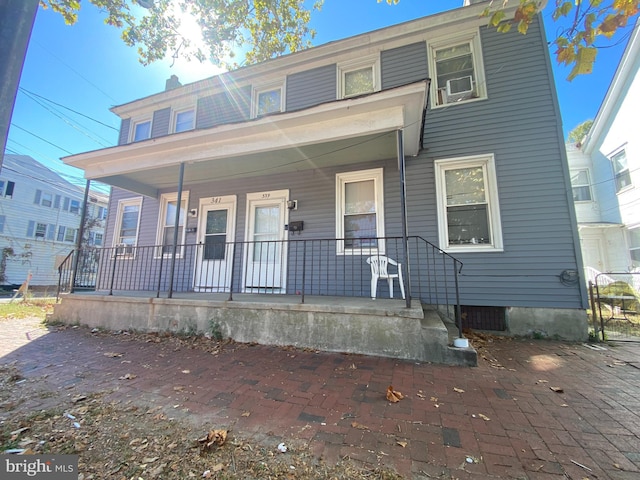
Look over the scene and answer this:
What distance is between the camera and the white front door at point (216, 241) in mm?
6379

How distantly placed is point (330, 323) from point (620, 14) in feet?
13.3

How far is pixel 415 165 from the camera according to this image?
5.33m

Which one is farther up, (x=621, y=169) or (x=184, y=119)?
(x=184, y=119)

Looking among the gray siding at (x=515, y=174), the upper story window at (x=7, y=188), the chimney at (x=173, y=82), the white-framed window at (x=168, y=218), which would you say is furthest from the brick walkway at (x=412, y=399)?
the upper story window at (x=7, y=188)

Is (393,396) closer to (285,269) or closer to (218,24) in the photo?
(285,269)

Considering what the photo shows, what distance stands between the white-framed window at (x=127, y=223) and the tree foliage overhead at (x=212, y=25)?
385 centimetres

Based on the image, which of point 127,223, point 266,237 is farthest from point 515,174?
point 127,223

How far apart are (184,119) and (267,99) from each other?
8.99 ft

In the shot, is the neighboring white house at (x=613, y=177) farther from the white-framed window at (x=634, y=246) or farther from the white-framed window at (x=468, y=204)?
the white-framed window at (x=468, y=204)

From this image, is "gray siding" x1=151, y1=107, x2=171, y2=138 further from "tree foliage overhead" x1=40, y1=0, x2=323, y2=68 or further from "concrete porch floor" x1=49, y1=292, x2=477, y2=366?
"concrete porch floor" x1=49, y1=292, x2=477, y2=366

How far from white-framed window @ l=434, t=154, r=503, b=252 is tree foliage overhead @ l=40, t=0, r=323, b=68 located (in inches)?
188

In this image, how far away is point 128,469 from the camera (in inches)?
60.6

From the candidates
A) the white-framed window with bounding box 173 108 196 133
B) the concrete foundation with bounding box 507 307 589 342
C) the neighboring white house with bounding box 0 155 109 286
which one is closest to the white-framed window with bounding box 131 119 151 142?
the white-framed window with bounding box 173 108 196 133
